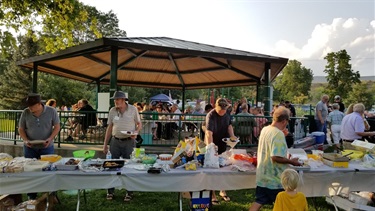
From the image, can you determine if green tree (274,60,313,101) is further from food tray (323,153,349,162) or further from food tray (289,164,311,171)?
food tray (289,164,311,171)

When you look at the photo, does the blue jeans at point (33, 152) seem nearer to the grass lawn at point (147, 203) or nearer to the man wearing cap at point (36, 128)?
the man wearing cap at point (36, 128)

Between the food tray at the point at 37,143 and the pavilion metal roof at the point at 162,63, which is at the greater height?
the pavilion metal roof at the point at 162,63

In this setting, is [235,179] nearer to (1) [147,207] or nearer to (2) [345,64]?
(1) [147,207]

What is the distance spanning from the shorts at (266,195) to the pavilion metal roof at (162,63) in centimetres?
512

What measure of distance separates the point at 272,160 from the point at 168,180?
1387mm

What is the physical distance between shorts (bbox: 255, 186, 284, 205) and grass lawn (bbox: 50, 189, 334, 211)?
1.34m

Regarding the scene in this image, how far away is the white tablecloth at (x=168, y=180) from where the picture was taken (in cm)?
366

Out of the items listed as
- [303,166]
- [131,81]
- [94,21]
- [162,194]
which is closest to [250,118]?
[162,194]

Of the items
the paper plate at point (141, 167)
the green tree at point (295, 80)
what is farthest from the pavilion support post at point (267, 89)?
the green tree at point (295, 80)

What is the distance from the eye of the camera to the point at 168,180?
12.7ft

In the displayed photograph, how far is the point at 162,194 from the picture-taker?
5.83 metres

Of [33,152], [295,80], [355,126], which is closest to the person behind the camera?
[33,152]

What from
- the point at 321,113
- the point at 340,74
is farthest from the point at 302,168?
the point at 340,74

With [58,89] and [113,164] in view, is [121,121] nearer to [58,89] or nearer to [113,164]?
[113,164]
